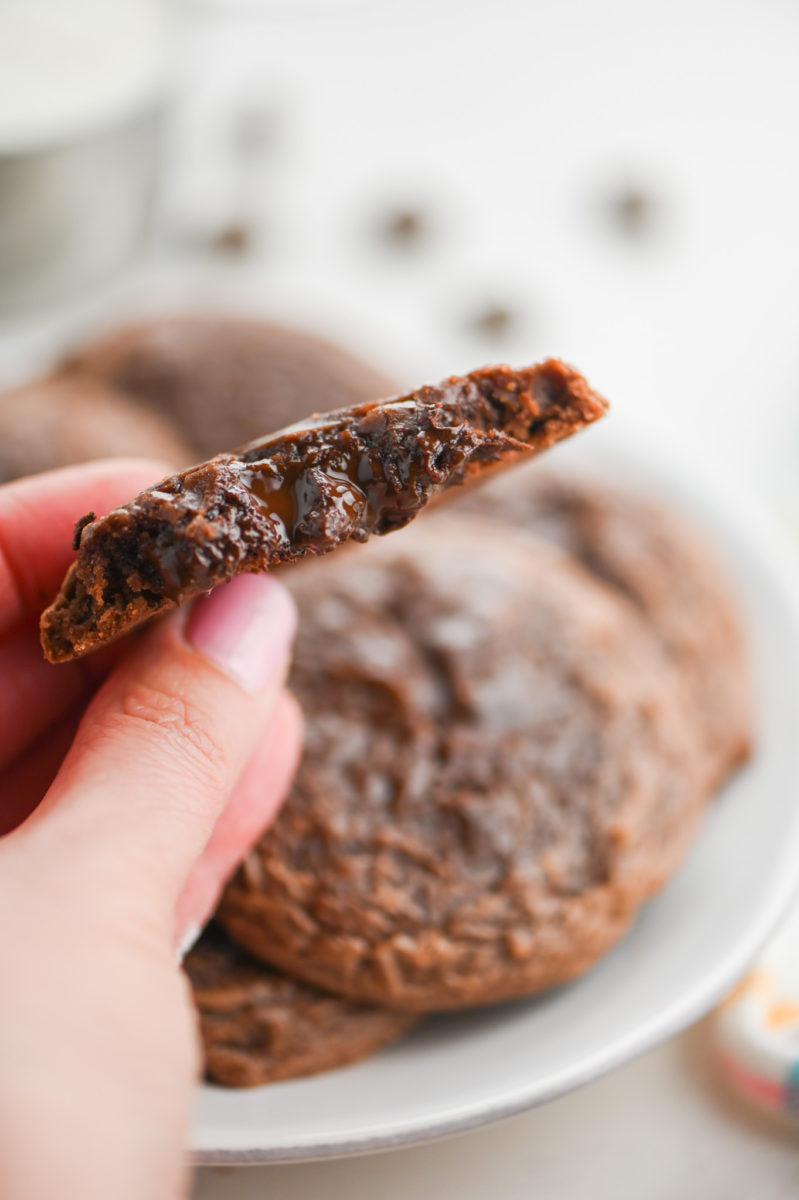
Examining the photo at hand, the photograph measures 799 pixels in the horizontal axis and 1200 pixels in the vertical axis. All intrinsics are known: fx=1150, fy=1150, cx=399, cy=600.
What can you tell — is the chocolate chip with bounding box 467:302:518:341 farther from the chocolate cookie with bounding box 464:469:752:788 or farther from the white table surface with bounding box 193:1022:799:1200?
the white table surface with bounding box 193:1022:799:1200

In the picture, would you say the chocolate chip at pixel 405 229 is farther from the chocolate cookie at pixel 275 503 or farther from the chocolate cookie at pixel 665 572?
the chocolate cookie at pixel 275 503


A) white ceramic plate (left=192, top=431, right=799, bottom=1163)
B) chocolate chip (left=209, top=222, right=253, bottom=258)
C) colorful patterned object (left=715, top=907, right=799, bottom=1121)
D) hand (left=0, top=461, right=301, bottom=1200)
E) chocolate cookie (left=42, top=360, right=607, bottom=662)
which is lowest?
colorful patterned object (left=715, top=907, right=799, bottom=1121)

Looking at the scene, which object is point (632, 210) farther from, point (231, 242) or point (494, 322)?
point (231, 242)

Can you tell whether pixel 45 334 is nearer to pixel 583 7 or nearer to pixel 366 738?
pixel 366 738

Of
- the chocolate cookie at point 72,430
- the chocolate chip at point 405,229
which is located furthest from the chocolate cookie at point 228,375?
the chocolate chip at point 405,229

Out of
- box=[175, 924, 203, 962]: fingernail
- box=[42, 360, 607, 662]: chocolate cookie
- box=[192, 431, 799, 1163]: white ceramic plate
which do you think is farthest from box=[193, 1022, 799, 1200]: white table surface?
box=[42, 360, 607, 662]: chocolate cookie

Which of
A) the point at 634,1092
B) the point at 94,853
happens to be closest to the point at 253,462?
the point at 94,853
